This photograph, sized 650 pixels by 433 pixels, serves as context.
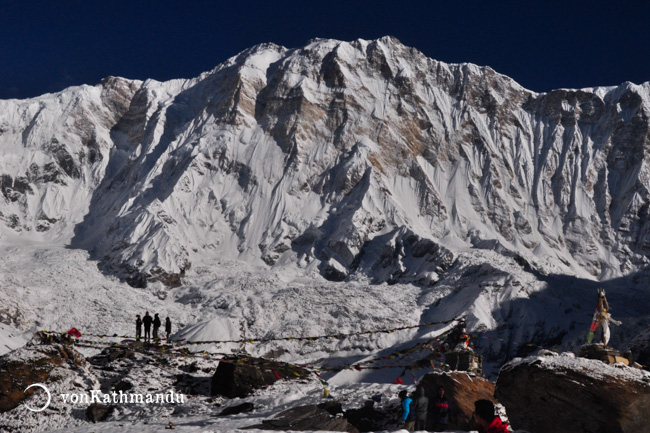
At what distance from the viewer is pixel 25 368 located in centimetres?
2486

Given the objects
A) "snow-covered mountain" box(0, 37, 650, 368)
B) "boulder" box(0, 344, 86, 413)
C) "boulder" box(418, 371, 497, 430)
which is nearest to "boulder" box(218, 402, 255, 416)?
"boulder" box(418, 371, 497, 430)

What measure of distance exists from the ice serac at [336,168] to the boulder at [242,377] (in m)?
73.7

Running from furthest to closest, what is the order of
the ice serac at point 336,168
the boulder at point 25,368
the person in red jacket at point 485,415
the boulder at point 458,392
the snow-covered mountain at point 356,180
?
1. the ice serac at point 336,168
2. the snow-covered mountain at point 356,180
3. the boulder at point 25,368
4. the boulder at point 458,392
5. the person in red jacket at point 485,415

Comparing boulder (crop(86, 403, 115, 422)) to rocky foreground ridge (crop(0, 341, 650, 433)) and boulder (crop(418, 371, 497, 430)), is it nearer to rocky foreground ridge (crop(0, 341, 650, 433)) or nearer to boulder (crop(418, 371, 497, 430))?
→ rocky foreground ridge (crop(0, 341, 650, 433))

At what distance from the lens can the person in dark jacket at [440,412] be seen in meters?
19.0

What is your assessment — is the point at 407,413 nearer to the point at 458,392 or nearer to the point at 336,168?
the point at 458,392

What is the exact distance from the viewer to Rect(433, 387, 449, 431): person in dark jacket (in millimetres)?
18984

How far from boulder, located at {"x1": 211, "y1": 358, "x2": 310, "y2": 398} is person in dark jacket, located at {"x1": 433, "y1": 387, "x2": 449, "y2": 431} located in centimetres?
989

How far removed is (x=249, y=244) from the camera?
375 feet

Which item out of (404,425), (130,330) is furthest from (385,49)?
(404,425)

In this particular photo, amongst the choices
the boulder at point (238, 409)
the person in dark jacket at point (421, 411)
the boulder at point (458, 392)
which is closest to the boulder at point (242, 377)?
the boulder at point (238, 409)

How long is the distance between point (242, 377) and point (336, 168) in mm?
104158

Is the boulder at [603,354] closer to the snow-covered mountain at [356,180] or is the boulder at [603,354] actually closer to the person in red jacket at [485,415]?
the person in red jacket at [485,415]

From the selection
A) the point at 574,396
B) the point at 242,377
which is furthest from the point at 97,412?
the point at 574,396
